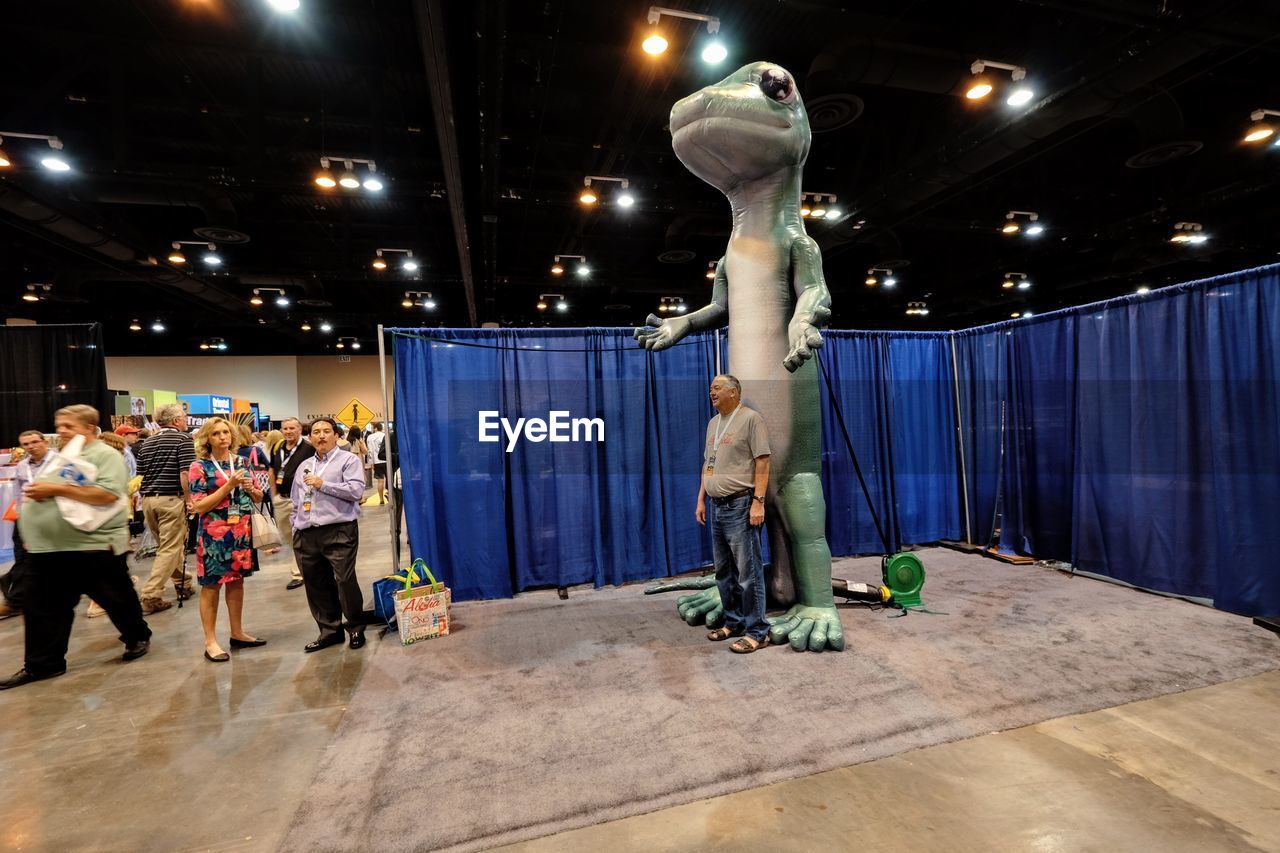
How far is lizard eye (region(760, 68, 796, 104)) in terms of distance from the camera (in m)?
3.06

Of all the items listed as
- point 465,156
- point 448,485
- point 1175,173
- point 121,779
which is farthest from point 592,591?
point 1175,173

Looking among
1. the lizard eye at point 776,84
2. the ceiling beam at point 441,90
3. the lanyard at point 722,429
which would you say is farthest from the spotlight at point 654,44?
the lanyard at point 722,429

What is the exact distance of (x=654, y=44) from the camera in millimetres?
4031

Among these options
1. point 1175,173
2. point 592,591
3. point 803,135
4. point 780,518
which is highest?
point 1175,173

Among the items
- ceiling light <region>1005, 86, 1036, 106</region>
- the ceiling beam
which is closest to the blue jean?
the ceiling beam

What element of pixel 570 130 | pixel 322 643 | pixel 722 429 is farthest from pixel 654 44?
pixel 322 643

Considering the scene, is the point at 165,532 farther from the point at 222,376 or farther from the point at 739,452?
the point at 222,376

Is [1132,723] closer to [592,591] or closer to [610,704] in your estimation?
[610,704]

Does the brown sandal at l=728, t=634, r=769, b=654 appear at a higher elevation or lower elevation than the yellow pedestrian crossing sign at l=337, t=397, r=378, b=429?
lower

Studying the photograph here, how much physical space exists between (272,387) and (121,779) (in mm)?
17591

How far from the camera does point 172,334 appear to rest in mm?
15141

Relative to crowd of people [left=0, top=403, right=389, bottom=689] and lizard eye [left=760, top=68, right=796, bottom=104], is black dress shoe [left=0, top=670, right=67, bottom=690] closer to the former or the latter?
crowd of people [left=0, top=403, right=389, bottom=689]

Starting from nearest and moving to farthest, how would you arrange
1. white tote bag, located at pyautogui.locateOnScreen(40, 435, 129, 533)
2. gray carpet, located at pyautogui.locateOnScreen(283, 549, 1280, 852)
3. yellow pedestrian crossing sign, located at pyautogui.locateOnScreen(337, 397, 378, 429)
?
gray carpet, located at pyautogui.locateOnScreen(283, 549, 1280, 852) < white tote bag, located at pyautogui.locateOnScreen(40, 435, 129, 533) < yellow pedestrian crossing sign, located at pyautogui.locateOnScreen(337, 397, 378, 429)

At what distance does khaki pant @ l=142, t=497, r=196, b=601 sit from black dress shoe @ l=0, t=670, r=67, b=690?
44.1 inches
